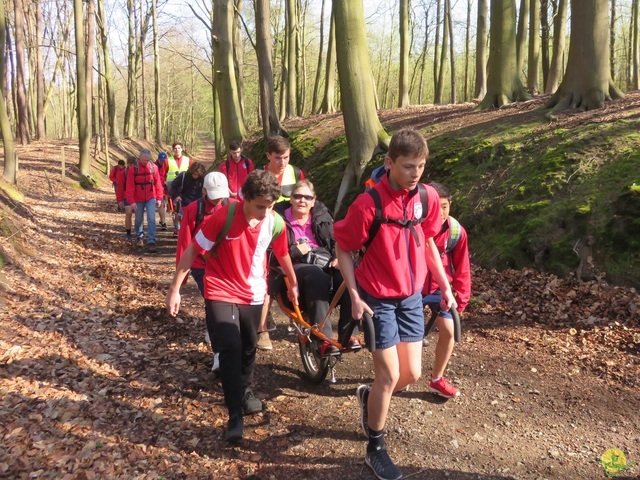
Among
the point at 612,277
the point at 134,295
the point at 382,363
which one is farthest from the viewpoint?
the point at 134,295

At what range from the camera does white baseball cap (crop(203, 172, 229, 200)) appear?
5.27 m

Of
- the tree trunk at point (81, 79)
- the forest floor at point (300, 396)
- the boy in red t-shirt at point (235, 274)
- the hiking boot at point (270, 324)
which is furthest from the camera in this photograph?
the tree trunk at point (81, 79)

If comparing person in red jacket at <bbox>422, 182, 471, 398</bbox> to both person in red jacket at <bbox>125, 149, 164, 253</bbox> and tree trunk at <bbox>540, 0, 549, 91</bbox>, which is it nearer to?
person in red jacket at <bbox>125, 149, 164, 253</bbox>

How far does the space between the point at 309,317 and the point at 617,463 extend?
2639mm

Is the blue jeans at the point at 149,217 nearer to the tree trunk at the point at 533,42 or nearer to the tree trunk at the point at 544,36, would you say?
the tree trunk at the point at 533,42

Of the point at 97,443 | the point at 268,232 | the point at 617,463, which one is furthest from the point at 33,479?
the point at 617,463

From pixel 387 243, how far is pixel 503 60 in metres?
10.2

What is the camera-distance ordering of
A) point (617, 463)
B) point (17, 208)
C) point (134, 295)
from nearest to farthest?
point (617, 463)
point (134, 295)
point (17, 208)

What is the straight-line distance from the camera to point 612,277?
6.02 m

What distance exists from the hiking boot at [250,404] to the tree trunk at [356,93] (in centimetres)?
642

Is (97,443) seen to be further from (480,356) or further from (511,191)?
(511,191)

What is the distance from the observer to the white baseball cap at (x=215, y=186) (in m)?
5.27

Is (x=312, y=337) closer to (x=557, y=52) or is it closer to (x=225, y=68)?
(x=225, y=68)

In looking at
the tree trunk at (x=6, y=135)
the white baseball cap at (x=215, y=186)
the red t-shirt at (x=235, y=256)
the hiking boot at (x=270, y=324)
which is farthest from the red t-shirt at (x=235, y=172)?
the tree trunk at (x=6, y=135)
